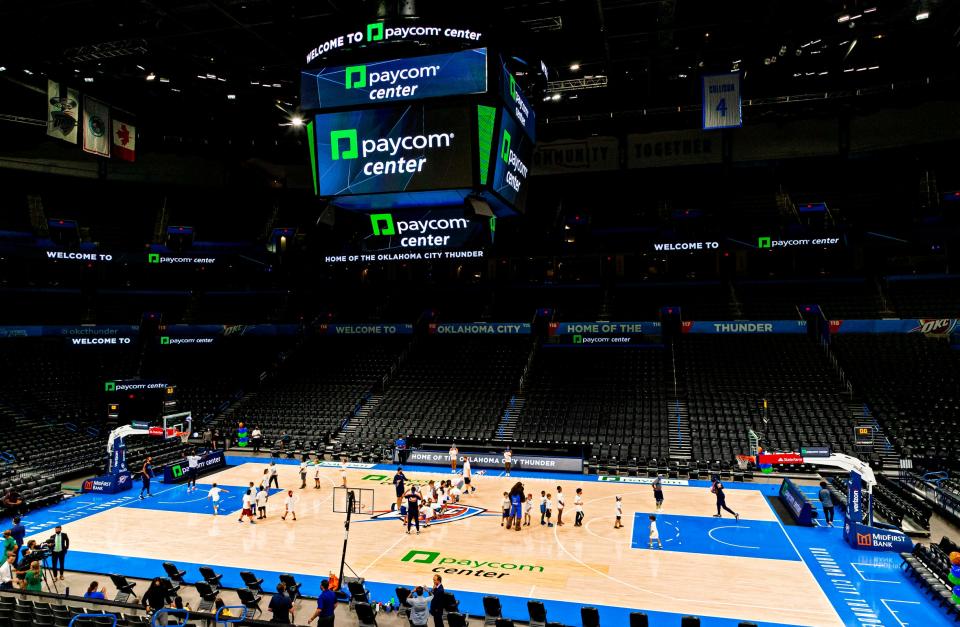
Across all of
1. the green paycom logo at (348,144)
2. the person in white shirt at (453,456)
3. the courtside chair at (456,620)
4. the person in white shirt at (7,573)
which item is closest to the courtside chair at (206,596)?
the person in white shirt at (7,573)

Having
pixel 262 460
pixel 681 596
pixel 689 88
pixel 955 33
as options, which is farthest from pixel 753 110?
pixel 262 460

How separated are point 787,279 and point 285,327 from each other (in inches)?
1461

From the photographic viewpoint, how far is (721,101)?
79.8ft

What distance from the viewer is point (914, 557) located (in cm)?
1772

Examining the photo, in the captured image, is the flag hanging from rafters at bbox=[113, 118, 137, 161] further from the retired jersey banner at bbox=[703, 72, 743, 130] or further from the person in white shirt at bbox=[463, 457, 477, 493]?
the retired jersey banner at bbox=[703, 72, 743, 130]

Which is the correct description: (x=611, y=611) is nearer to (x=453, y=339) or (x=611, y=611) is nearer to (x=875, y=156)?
(x=453, y=339)

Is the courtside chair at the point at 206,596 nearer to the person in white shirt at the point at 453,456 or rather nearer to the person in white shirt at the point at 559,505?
the person in white shirt at the point at 559,505

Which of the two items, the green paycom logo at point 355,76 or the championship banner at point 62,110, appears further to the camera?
the championship banner at point 62,110

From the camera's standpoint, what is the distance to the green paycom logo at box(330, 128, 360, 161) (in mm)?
15422

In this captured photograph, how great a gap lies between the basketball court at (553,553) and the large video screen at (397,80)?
12479mm

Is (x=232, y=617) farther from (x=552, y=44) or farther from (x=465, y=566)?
(x=552, y=44)

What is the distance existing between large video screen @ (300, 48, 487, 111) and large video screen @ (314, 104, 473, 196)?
0.33 m

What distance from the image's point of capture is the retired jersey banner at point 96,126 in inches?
938

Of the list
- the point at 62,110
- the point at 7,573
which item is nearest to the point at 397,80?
the point at 62,110
